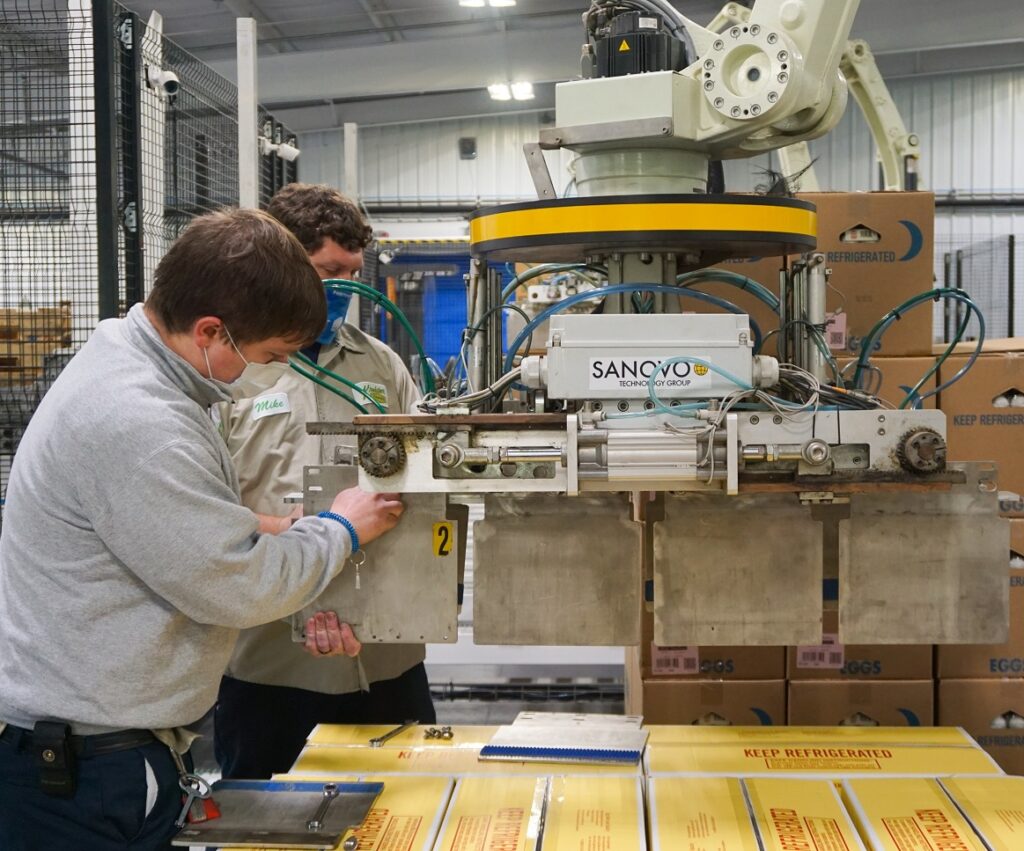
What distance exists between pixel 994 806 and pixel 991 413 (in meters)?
1.16

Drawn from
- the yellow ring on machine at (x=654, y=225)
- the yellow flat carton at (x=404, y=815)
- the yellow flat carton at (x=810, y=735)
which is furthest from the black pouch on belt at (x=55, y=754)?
the yellow flat carton at (x=810, y=735)

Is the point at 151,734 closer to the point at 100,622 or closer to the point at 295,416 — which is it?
the point at 100,622

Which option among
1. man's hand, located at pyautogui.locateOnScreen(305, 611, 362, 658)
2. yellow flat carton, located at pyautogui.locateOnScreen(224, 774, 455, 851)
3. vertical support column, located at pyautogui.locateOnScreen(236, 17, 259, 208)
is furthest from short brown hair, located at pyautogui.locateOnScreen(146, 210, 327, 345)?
vertical support column, located at pyautogui.locateOnScreen(236, 17, 259, 208)

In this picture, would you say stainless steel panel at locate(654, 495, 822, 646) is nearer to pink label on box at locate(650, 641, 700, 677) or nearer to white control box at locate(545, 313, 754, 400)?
white control box at locate(545, 313, 754, 400)

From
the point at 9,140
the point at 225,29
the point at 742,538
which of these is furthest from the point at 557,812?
the point at 225,29

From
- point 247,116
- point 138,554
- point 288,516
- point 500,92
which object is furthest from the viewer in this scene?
point 500,92

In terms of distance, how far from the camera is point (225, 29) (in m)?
7.17

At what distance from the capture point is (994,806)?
167 centimetres

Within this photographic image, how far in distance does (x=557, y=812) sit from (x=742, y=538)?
52 centimetres

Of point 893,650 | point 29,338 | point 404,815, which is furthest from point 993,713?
point 29,338

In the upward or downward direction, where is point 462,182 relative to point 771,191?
upward

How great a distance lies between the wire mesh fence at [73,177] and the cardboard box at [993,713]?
2.25 metres

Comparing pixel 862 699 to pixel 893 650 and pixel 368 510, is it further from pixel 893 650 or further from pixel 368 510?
pixel 368 510

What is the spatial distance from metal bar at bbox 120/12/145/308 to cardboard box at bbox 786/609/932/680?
190cm
